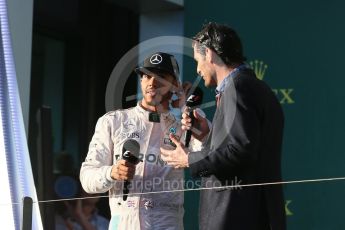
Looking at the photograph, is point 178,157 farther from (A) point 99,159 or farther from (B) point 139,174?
(A) point 99,159

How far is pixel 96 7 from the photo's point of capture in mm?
6445

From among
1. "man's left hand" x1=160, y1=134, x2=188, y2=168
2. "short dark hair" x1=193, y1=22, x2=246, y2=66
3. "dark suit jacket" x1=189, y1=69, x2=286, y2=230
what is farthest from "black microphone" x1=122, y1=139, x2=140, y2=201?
"short dark hair" x1=193, y1=22, x2=246, y2=66

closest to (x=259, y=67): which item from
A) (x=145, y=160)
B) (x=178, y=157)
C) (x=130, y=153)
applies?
(x=145, y=160)

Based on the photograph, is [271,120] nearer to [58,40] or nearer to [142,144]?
[142,144]

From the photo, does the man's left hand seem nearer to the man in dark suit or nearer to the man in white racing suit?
the man in dark suit

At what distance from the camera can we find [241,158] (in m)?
2.78

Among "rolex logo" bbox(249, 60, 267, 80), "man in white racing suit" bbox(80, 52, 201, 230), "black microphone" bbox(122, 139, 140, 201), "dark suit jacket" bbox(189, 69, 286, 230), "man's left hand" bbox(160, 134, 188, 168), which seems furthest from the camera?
"rolex logo" bbox(249, 60, 267, 80)

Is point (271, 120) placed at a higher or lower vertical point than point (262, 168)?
higher

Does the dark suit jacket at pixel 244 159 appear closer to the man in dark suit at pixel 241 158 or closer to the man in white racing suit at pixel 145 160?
the man in dark suit at pixel 241 158

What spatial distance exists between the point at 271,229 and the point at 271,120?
1.31 feet

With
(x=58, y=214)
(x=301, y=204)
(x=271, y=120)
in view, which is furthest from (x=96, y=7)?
(x=271, y=120)

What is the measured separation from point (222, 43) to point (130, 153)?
0.60 meters

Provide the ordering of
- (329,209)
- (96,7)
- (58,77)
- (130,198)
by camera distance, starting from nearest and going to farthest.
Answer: (130,198) → (329,209) → (96,7) → (58,77)

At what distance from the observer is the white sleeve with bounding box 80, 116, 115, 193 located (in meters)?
3.30
